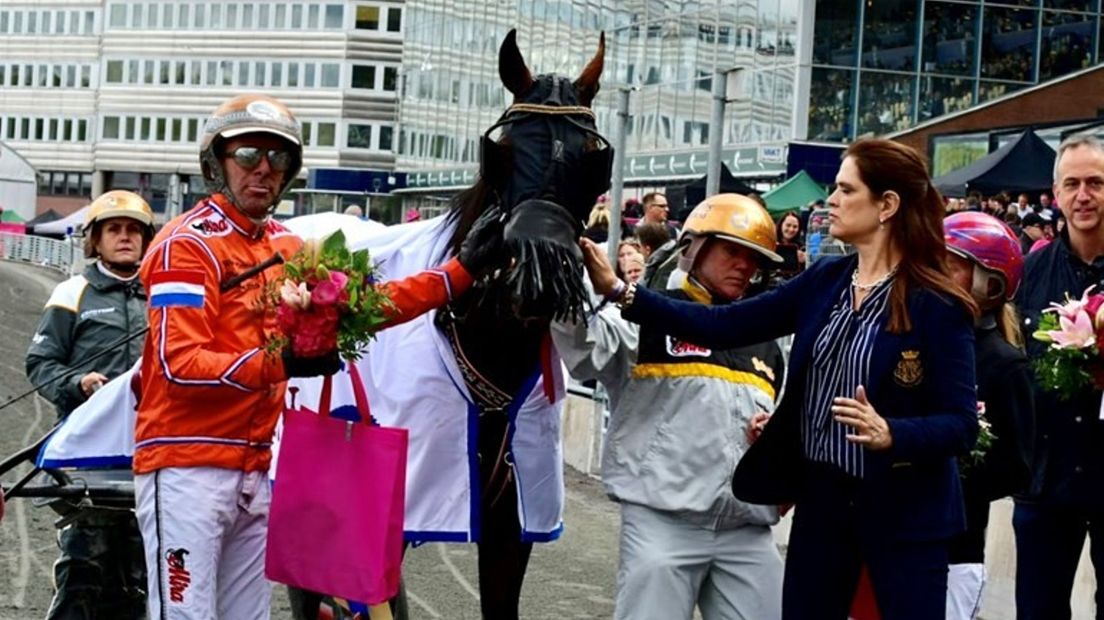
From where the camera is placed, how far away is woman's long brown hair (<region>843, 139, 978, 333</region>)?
4.73 meters

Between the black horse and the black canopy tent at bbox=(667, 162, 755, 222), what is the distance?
1348cm

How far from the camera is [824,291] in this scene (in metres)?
4.96

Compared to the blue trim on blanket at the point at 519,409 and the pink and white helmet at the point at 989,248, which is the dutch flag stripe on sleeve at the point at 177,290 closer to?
the blue trim on blanket at the point at 519,409

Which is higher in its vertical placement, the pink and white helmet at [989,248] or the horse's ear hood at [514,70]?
the horse's ear hood at [514,70]

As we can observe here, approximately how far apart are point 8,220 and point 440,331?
6863 centimetres

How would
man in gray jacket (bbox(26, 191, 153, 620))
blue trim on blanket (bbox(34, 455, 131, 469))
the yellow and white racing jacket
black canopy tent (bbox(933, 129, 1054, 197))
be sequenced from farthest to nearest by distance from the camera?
black canopy tent (bbox(933, 129, 1054, 197)) → man in gray jacket (bbox(26, 191, 153, 620)) → blue trim on blanket (bbox(34, 455, 131, 469)) → the yellow and white racing jacket

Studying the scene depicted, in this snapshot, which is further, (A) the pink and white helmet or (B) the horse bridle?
(A) the pink and white helmet

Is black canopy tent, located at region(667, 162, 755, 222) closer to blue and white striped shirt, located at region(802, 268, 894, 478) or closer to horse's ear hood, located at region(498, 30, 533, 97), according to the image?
horse's ear hood, located at region(498, 30, 533, 97)

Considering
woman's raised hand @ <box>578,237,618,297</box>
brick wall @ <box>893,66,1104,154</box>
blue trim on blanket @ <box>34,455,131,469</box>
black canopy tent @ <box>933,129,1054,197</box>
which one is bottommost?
blue trim on blanket @ <box>34,455,131,469</box>

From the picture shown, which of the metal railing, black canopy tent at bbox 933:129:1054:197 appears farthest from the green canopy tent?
the metal railing

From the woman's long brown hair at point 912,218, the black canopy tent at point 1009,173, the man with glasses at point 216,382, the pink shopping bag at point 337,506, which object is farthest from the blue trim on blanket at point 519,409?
the black canopy tent at point 1009,173

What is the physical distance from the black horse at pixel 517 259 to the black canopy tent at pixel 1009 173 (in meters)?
11.5

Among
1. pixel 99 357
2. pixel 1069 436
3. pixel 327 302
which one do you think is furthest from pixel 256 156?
pixel 1069 436

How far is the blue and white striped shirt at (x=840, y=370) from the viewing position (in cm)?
472
